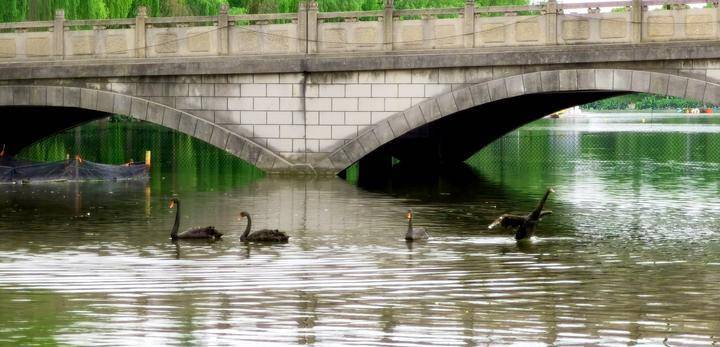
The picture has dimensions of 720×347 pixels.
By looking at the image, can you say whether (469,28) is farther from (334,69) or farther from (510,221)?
(510,221)

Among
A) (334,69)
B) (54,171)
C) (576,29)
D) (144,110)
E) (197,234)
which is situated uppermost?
(576,29)

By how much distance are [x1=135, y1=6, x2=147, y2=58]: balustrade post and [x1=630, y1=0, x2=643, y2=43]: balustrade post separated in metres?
12.4

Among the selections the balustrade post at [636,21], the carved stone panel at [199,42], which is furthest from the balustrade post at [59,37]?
the balustrade post at [636,21]

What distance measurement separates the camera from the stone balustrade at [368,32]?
3294 cm

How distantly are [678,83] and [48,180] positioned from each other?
15637 millimetres

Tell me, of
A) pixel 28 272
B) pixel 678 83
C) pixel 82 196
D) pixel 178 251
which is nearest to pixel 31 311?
pixel 28 272

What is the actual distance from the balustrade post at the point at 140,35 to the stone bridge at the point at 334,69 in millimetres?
47

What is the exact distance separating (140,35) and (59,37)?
222cm

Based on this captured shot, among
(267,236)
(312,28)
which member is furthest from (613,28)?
(267,236)

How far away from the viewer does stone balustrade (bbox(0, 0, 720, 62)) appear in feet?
108

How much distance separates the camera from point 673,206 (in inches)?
1204

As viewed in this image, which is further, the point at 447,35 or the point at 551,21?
the point at 447,35

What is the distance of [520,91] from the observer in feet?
112

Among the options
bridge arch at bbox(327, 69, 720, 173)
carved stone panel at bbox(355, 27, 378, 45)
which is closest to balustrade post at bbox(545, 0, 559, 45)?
bridge arch at bbox(327, 69, 720, 173)
